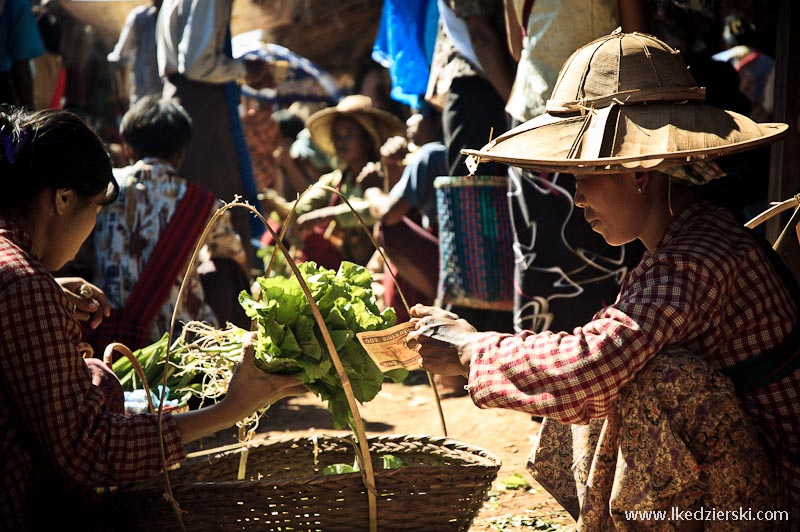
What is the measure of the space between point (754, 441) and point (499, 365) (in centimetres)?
67

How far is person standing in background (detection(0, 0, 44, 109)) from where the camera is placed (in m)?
6.18

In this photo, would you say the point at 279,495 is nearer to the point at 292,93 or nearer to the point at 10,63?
the point at 10,63

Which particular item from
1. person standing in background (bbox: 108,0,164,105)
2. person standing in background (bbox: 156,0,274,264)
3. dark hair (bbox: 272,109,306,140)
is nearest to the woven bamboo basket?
person standing in background (bbox: 156,0,274,264)

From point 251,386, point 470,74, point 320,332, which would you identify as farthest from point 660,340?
point 470,74

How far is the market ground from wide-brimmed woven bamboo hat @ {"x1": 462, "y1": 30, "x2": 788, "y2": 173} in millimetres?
1375

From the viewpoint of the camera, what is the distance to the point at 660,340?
226 centimetres

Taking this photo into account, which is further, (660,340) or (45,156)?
(45,156)

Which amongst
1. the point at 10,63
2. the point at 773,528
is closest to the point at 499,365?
the point at 773,528

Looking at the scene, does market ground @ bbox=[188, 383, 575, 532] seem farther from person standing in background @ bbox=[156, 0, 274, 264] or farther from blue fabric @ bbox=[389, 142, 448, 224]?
person standing in background @ bbox=[156, 0, 274, 264]

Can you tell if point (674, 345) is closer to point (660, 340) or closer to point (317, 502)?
point (660, 340)

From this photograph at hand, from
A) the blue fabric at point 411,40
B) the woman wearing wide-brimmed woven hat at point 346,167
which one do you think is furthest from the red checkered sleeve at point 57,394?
the woman wearing wide-brimmed woven hat at point 346,167

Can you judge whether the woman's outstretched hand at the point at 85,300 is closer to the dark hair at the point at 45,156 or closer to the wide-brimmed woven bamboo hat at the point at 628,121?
the dark hair at the point at 45,156

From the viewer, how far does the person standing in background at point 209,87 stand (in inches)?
243

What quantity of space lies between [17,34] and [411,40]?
270 centimetres
